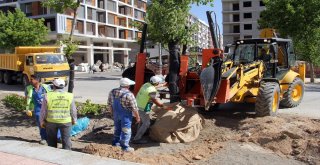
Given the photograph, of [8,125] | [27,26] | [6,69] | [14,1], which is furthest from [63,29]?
[8,125]

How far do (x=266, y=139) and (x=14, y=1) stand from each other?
62.2 m

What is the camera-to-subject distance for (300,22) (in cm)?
2573

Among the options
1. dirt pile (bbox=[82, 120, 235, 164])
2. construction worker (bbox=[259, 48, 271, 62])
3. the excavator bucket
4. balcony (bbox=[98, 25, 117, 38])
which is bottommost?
dirt pile (bbox=[82, 120, 235, 164])

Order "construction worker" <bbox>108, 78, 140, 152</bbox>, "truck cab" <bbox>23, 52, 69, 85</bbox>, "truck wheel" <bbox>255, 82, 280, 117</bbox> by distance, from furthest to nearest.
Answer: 1. "truck cab" <bbox>23, 52, 69, 85</bbox>
2. "truck wheel" <bbox>255, 82, 280, 117</bbox>
3. "construction worker" <bbox>108, 78, 140, 152</bbox>

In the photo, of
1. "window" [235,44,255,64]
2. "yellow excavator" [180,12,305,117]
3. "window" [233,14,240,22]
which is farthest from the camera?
"window" [233,14,240,22]

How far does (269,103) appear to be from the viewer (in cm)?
1033

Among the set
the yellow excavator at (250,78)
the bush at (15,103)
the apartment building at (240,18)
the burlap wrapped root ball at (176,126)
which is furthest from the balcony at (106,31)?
the burlap wrapped root ball at (176,126)

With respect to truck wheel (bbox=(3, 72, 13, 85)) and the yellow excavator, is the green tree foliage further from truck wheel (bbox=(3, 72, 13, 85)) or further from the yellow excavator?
truck wheel (bbox=(3, 72, 13, 85))

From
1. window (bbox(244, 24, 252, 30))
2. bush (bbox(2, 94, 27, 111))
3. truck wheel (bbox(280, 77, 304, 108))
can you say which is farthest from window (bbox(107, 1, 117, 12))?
truck wheel (bbox(280, 77, 304, 108))

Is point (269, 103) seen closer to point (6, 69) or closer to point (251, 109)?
point (251, 109)

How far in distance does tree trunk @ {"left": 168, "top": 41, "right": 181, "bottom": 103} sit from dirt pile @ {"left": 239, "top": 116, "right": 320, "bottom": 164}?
6.06 feet

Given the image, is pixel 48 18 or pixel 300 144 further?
pixel 48 18

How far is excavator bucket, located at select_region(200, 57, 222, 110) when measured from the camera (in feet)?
28.8

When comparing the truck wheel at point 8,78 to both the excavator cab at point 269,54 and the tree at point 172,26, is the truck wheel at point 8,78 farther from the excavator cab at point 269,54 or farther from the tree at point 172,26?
the tree at point 172,26
